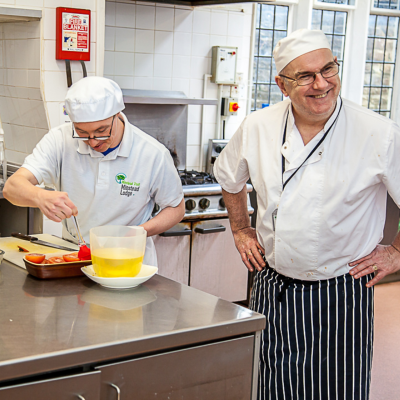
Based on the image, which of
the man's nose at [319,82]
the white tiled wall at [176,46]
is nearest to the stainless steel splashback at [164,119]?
the white tiled wall at [176,46]

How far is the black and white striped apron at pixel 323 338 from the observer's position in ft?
6.61

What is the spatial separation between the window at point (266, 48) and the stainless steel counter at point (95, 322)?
3.95 meters

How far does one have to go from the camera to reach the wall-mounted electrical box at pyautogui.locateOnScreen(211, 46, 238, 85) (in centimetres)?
468

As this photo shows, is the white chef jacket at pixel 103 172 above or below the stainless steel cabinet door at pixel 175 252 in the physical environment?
above

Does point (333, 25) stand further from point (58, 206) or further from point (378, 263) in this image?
point (58, 206)

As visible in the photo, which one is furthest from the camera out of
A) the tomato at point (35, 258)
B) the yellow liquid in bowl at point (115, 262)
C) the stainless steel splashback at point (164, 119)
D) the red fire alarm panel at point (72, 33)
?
the stainless steel splashback at point (164, 119)

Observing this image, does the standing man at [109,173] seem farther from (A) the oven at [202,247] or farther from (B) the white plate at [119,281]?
(A) the oven at [202,247]

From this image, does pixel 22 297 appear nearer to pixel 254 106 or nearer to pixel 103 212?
pixel 103 212

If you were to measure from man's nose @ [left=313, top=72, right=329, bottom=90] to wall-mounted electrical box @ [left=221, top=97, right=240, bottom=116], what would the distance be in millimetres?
3001

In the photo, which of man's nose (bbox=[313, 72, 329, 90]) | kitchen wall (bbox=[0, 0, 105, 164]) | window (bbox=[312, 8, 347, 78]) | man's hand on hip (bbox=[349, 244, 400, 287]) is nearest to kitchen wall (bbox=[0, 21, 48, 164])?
kitchen wall (bbox=[0, 0, 105, 164])

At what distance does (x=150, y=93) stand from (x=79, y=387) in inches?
134

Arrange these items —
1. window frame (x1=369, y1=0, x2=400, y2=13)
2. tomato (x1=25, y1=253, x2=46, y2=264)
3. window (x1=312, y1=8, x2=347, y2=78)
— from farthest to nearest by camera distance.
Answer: window frame (x1=369, y1=0, x2=400, y2=13) → window (x1=312, y1=8, x2=347, y2=78) → tomato (x1=25, y1=253, x2=46, y2=264)

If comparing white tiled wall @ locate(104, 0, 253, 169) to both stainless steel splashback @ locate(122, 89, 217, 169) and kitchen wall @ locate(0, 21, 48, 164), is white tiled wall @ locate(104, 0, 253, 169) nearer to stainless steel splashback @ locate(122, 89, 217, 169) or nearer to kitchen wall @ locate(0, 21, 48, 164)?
stainless steel splashback @ locate(122, 89, 217, 169)

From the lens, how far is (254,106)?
5523mm
